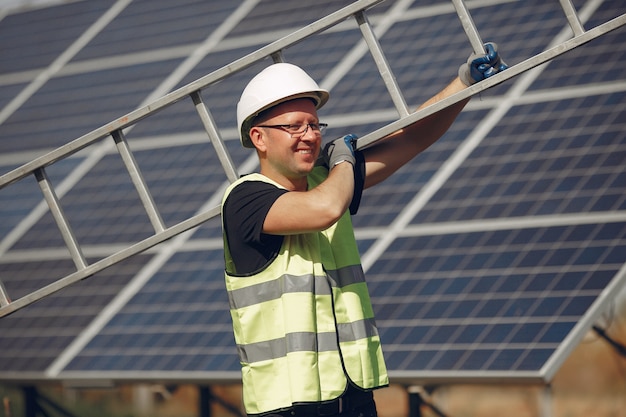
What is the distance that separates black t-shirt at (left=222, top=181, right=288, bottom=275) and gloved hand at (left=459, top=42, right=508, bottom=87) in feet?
2.63

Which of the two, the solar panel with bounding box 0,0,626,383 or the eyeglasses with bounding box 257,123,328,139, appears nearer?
the eyeglasses with bounding box 257,123,328,139

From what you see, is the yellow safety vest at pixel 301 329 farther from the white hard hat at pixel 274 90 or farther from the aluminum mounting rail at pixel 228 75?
the aluminum mounting rail at pixel 228 75

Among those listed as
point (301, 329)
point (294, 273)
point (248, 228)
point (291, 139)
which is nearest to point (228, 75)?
point (291, 139)

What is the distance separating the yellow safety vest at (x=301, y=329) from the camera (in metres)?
3.76

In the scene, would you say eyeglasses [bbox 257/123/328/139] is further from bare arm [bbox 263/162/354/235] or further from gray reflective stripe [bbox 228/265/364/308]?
gray reflective stripe [bbox 228/265/364/308]

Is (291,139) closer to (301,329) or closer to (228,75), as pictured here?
(228,75)

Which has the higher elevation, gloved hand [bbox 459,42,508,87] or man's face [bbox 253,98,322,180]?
gloved hand [bbox 459,42,508,87]

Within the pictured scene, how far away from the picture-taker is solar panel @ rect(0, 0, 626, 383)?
806 centimetres

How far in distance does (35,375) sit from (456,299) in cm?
323

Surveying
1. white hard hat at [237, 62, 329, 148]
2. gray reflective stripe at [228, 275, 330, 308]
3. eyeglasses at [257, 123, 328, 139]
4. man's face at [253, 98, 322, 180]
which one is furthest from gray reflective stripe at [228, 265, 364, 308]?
white hard hat at [237, 62, 329, 148]

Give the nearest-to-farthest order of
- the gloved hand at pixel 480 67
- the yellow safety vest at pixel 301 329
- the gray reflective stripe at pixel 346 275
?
the yellow safety vest at pixel 301 329 → the gray reflective stripe at pixel 346 275 → the gloved hand at pixel 480 67

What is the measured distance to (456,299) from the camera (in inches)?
325

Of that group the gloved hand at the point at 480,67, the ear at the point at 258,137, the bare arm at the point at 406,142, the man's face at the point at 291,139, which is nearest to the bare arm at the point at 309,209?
the man's face at the point at 291,139

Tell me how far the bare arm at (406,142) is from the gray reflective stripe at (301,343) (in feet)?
1.96
